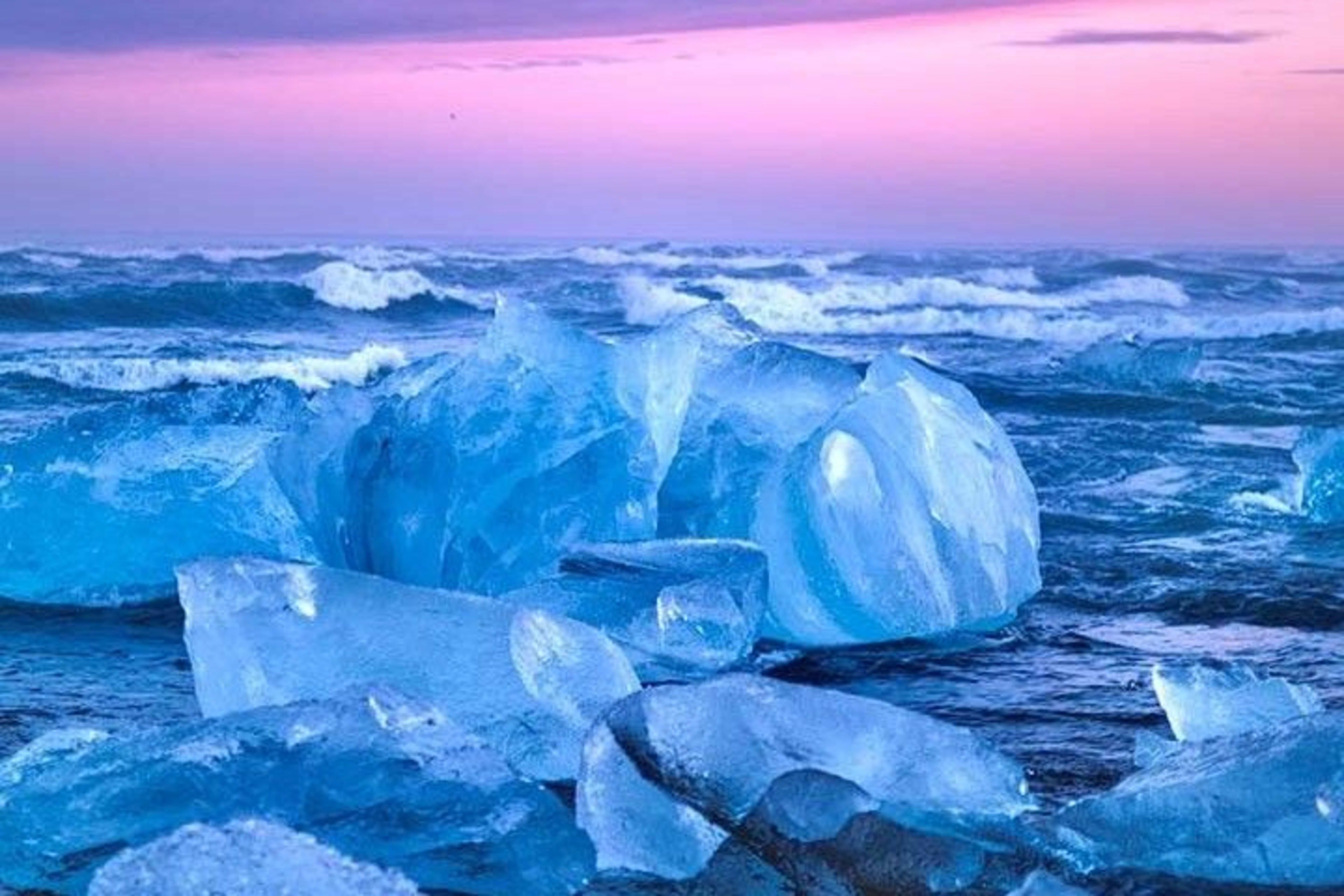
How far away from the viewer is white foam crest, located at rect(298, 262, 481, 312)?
67.2 ft

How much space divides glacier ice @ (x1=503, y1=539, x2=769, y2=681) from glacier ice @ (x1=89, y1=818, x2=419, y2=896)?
5.67ft

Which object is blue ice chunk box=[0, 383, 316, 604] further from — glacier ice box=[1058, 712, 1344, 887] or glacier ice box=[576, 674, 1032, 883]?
glacier ice box=[1058, 712, 1344, 887]

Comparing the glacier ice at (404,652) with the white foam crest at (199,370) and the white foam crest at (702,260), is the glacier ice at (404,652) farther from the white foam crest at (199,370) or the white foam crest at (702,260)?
the white foam crest at (702,260)

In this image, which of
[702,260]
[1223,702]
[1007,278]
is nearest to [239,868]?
[1223,702]

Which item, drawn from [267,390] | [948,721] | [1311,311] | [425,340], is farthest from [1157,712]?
[1311,311]

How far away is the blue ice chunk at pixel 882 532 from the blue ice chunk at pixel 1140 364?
721 centimetres

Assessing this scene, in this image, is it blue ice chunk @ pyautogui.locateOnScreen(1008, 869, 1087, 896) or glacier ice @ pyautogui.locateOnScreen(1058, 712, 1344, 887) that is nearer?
blue ice chunk @ pyautogui.locateOnScreen(1008, 869, 1087, 896)

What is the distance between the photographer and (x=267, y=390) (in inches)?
230

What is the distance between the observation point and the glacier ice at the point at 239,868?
231cm

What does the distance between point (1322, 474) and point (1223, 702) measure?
11.0 ft

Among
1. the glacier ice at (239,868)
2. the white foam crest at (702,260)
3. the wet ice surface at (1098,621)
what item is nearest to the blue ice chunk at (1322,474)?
the wet ice surface at (1098,621)

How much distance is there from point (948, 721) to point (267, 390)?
2.80 metres

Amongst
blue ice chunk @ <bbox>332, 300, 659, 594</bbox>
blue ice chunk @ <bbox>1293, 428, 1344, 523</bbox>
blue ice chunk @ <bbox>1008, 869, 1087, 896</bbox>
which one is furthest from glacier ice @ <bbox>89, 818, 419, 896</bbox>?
blue ice chunk @ <bbox>1293, 428, 1344, 523</bbox>

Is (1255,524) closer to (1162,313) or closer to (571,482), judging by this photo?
(571,482)
